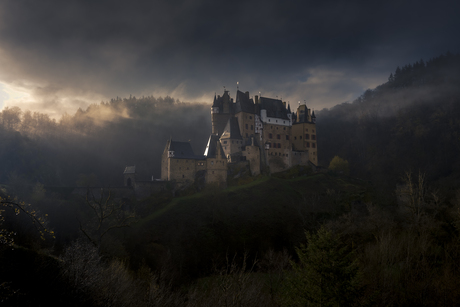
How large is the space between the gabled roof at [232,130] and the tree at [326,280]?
159ft

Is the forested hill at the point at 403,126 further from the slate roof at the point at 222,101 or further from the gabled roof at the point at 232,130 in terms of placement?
the slate roof at the point at 222,101

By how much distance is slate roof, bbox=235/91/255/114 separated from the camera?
69.5m

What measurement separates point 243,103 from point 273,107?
318 inches

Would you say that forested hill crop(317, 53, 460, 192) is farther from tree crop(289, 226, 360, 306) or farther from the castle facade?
tree crop(289, 226, 360, 306)

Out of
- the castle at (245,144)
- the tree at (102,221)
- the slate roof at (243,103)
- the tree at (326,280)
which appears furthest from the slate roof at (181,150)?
the tree at (326,280)

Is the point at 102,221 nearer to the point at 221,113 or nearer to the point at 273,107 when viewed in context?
the point at 221,113

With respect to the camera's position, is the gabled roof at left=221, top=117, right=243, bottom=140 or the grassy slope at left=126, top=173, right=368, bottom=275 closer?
the grassy slope at left=126, top=173, right=368, bottom=275

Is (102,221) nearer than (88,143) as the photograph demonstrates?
Yes

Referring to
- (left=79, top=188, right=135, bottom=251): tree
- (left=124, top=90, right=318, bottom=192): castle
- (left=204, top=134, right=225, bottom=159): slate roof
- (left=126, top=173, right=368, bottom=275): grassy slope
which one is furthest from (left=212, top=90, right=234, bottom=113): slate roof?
(left=79, top=188, right=135, bottom=251): tree

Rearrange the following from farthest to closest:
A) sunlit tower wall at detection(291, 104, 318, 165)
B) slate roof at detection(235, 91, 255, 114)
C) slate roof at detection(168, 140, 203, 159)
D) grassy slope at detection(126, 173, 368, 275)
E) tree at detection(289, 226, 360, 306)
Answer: sunlit tower wall at detection(291, 104, 318, 165) → slate roof at detection(235, 91, 255, 114) → slate roof at detection(168, 140, 203, 159) → grassy slope at detection(126, 173, 368, 275) → tree at detection(289, 226, 360, 306)

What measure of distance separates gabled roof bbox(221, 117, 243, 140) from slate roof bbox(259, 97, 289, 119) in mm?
8969

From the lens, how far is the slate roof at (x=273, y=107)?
7275 cm

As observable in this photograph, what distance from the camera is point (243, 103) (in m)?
70.6

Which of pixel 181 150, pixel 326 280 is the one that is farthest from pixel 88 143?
pixel 326 280
